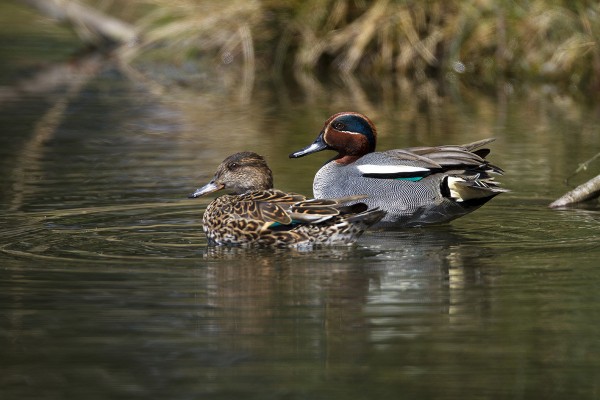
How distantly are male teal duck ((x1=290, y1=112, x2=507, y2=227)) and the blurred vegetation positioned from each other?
795cm

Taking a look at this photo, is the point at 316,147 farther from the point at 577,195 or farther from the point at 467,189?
the point at 577,195

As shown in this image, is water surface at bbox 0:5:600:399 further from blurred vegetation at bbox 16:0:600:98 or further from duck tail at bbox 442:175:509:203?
blurred vegetation at bbox 16:0:600:98

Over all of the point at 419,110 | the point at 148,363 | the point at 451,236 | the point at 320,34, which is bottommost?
the point at 148,363

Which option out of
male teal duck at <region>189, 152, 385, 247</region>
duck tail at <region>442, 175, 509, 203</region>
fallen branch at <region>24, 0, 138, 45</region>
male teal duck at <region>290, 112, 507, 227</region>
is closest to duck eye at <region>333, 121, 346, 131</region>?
male teal duck at <region>290, 112, 507, 227</region>

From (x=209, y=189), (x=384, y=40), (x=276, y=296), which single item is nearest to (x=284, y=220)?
(x=209, y=189)

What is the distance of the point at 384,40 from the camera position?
18.0m

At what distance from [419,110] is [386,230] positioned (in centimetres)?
659

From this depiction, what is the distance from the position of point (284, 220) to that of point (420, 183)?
142 cm

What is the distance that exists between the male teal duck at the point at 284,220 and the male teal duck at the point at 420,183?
25.5 inches

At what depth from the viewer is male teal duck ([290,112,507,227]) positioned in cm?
848

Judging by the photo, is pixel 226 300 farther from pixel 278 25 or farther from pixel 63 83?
pixel 278 25

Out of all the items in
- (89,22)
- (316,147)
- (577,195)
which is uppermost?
(89,22)

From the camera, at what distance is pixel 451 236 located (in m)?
8.28

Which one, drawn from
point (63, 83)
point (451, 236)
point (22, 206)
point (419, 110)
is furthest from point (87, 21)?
point (451, 236)
